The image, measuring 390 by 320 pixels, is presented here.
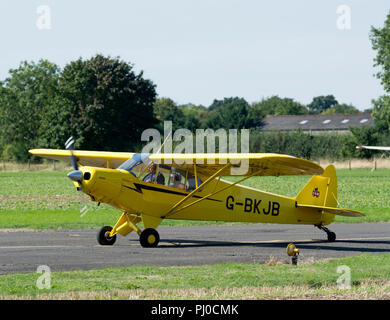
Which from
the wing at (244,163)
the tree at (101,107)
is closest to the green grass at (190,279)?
the wing at (244,163)

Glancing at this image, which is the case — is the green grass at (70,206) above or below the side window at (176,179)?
below

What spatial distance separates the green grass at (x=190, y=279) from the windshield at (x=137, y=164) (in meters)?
4.50

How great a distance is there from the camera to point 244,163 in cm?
1802

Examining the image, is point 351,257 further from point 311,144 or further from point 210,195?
point 311,144

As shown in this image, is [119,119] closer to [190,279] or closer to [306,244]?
[306,244]

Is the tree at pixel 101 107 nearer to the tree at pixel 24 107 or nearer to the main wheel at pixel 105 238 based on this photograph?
the tree at pixel 24 107

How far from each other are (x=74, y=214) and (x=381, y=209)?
1360 centimetres

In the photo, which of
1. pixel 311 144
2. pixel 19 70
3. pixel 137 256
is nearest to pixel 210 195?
pixel 137 256

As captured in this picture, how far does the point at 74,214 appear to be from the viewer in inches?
1155

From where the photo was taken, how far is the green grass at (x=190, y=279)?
→ 36.6 feet

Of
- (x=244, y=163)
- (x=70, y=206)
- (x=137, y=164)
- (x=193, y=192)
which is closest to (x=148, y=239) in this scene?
(x=193, y=192)

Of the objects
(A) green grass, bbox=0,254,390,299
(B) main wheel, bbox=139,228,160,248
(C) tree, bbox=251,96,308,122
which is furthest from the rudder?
(C) tree, bbox=251,96,308,122

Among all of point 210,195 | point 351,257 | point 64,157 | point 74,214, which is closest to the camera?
point 351,257

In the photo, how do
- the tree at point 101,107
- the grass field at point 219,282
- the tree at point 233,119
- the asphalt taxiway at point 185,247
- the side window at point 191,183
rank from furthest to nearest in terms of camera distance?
the tree at point 233,119 → the tree at point 101,107 → the side window at point 191,183 → the asphalt taxiway at point 185,247 → the grass field at point 219,282
